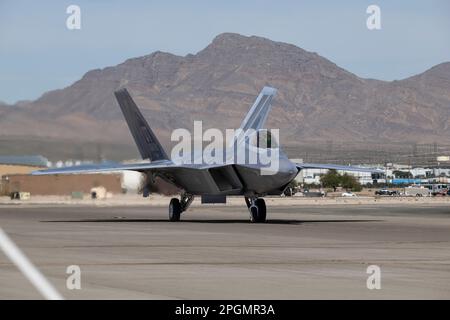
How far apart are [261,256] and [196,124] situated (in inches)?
1841

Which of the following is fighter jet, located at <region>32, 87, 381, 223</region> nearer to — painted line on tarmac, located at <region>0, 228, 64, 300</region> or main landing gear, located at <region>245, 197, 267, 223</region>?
main landing gear, located at <region>245, 197, 267, 223</region>

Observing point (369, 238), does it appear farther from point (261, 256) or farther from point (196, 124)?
point (196, 124)

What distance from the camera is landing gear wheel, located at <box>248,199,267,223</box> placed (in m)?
45.4

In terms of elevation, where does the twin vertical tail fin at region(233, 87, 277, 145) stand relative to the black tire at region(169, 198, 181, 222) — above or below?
above

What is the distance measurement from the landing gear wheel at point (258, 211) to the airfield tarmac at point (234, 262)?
618 cm

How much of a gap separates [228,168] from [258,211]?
231cm

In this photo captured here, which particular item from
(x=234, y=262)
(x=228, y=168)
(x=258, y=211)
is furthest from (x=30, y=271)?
(x=258, y=211)

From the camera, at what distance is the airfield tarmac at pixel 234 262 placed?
55.5 feet

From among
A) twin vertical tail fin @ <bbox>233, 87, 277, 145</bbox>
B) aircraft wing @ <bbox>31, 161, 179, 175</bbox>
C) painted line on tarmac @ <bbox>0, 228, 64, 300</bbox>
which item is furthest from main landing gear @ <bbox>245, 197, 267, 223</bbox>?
painted line on tarmac @ <bbox>0, 228, 64, 300</bbox>

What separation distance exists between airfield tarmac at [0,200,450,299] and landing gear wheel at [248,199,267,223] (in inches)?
243

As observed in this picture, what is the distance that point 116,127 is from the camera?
162 feet

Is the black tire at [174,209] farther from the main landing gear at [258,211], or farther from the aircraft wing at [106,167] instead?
the main landing gear at [258,211]

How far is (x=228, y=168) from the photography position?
146 feet
